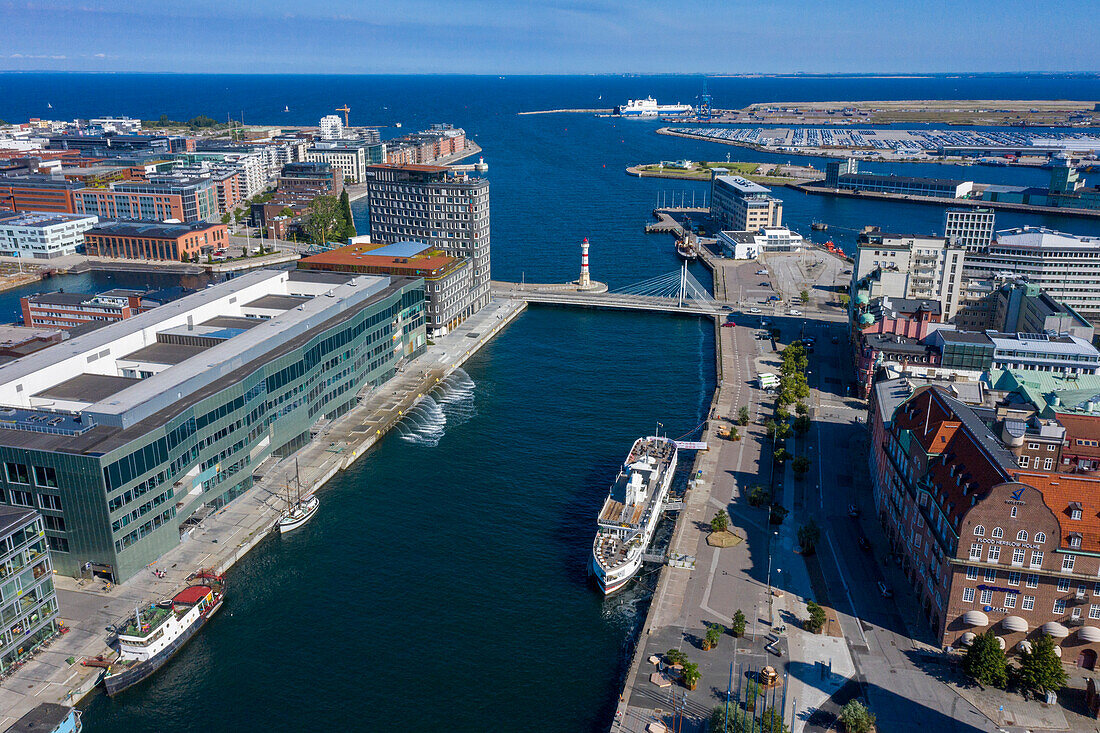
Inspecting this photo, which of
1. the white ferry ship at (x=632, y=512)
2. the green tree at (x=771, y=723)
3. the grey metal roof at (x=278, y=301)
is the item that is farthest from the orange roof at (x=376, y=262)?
the green tree at (x=771, y=723)

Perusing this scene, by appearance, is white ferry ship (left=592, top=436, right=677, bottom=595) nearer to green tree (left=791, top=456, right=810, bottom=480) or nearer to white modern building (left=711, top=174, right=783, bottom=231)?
green tree (left=791, top=456, right=810, bottom=480)

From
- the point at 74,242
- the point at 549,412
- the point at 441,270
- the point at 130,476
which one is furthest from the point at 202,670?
the point at 74,242

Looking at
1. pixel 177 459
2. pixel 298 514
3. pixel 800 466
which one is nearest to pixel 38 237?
pixel 177 459

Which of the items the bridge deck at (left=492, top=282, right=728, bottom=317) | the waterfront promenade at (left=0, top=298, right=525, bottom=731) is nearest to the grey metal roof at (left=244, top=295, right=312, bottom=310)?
the waterfront promenade at (left=0, top=298, right=525, bottom=731)

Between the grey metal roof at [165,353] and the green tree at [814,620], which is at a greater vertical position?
the grey metal roof at [165,353]

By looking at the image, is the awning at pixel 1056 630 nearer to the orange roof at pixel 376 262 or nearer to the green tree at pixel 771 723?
the green tree at pixel 771 723

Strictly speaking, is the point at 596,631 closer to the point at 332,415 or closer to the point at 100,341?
the point at 332,415
